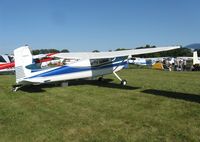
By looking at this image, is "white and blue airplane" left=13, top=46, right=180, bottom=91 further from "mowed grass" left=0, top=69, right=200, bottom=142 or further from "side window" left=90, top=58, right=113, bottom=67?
"mowed grass" left=0, top=69, right=200, bottom=142

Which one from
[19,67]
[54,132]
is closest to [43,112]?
[54,132]

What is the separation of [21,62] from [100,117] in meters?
5.91

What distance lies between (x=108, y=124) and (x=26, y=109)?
10.4 feet

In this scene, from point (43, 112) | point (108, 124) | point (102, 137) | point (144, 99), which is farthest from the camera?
point (144, 99)

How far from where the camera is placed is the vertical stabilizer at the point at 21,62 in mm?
12383

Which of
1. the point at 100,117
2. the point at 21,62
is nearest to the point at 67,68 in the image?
the point at 21,62

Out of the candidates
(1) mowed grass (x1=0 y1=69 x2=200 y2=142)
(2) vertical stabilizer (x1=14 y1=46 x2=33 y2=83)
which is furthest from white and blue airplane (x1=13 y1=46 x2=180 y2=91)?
(1) mowed grass (x1=0 y1=69 x2=200 y2=142)

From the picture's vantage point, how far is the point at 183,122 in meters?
7.12

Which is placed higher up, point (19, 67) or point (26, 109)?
point (19, 67)

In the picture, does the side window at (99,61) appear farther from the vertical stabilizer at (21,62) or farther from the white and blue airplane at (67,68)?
the vertical stabilizer at (21,62)

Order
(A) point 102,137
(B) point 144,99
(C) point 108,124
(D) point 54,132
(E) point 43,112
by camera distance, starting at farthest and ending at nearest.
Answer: (B) point 144,99 → (E) point 43,112 → (C) point 108,124 → (D) point 54,132 → (A) point 102,137

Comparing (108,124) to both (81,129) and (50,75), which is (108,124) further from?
(50,75)

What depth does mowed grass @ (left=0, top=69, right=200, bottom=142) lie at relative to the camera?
6.24 m

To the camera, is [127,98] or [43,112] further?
[127,98]
